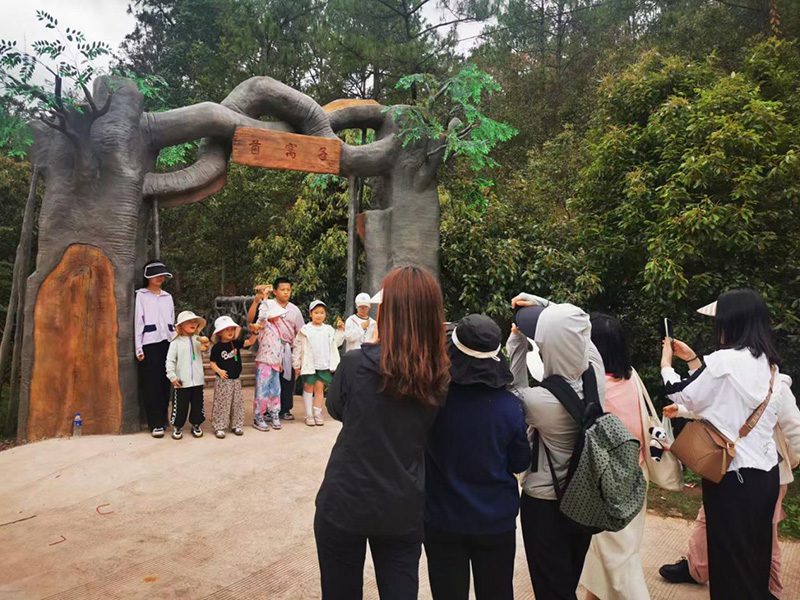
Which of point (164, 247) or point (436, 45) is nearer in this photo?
point (164, 247)

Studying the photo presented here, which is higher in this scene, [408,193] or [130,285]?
[408,193]

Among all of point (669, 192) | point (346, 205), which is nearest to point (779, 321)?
point (669, 192)

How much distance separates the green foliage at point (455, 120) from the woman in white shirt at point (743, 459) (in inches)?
176

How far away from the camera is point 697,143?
234 inches

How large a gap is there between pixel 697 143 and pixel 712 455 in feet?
15.5

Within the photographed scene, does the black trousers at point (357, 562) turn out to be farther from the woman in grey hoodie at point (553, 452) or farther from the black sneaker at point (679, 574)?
the black sneaker at point (679, 574)

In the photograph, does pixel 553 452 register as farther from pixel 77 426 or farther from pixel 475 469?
pixel 77 426

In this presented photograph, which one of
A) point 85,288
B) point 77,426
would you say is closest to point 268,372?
point 77,426

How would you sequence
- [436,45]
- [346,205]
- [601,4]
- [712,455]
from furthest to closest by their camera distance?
[601,4]
[436,45]
[346,205]
[712,455]

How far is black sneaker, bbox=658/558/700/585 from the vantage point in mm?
2883

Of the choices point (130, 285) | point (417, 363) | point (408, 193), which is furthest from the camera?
point (408, 193)

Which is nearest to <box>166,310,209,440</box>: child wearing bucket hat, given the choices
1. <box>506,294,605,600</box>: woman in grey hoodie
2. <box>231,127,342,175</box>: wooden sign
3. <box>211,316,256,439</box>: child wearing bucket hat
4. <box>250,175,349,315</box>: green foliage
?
<box>211,316,256,439</box>: child wearing bucket hat

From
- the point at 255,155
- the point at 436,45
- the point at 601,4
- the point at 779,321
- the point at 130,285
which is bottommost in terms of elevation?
the point at 779,321

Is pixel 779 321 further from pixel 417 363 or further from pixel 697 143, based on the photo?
pixel 417 363
